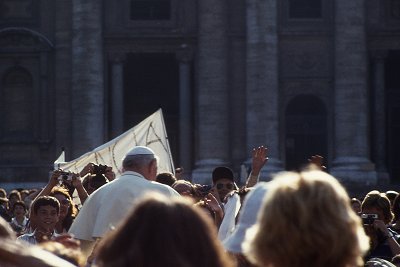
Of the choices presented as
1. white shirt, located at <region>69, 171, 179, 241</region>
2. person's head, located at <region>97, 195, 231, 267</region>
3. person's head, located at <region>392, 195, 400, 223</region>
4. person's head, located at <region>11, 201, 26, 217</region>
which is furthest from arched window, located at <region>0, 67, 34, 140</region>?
person's head, located at <region>97, 195, 231, 267</region>

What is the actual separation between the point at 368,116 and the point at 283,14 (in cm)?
444

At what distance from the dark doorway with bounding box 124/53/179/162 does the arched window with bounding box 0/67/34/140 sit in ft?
10.9

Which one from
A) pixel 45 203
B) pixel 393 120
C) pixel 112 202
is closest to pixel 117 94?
pixel 393 120

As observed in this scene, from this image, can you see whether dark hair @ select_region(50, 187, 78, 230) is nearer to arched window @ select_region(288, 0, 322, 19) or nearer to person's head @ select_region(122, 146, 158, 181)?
person's head @ select_region(122, 146, 158, 181)

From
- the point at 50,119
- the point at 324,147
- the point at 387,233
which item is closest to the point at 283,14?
the point at 324,147

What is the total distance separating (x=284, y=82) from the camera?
4716 cm

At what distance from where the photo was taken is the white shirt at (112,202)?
393 inches

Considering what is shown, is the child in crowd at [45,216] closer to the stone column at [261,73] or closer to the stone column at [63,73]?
the stone column at [261,73]

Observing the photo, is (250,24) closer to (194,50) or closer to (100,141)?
(194,50)

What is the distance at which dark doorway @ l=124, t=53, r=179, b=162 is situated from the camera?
49031 millimetres

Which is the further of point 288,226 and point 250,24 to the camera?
point 250,24

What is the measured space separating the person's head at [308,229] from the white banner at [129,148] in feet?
41.8

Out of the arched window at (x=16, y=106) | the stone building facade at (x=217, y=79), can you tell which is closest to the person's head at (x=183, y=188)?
the stone building facade at (x=217, y=79)

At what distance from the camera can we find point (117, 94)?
→ 47344mm
